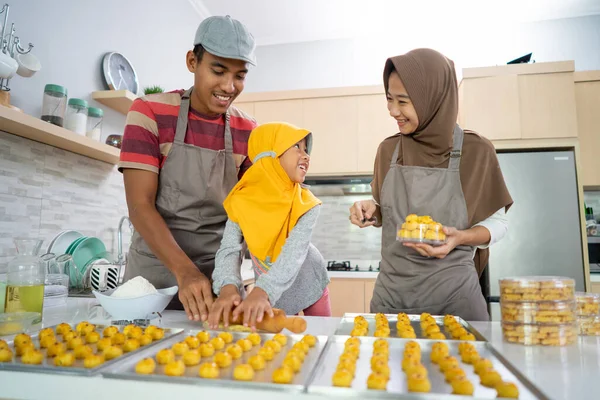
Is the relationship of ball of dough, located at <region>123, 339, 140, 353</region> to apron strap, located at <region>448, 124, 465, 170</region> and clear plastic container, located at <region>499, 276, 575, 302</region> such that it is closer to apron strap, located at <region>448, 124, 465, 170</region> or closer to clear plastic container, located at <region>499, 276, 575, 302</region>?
clear plastic container, located at <region>499, 276, 575, 302</region>

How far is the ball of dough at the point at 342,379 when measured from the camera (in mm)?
664

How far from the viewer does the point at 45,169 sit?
220 centimetres

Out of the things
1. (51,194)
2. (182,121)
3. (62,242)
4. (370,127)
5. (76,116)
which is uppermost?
(370,127)

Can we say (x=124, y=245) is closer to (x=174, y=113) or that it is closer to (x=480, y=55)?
(x=174, y=113)

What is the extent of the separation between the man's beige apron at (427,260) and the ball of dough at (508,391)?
83cm

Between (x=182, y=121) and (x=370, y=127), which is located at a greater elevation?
→ (x=370, y=127)

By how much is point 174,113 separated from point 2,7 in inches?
44.0

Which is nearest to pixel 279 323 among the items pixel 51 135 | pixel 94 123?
pixel 51 135

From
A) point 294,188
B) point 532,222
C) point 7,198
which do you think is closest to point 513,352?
point 294,188

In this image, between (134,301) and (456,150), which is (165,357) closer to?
(134,301)

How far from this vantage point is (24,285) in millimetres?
1145

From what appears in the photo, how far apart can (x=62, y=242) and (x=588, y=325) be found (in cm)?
229

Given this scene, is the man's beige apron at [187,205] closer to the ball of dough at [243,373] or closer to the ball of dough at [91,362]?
the ball of dough at [91,362]

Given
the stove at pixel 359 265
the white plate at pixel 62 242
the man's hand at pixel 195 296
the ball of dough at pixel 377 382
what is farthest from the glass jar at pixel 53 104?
the stove at pixel 359 265
